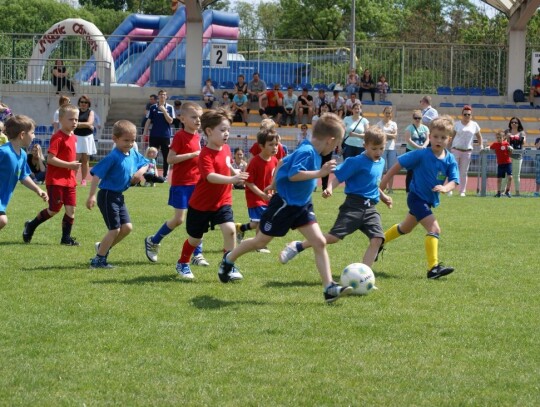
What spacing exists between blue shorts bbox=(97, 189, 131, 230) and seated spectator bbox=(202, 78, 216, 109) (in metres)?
20.1

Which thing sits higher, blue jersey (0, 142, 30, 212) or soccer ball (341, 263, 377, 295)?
blue jersey (0, 142, 30, 212)

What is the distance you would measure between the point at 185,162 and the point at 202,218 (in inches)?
50.0

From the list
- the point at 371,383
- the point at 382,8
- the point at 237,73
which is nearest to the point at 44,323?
the point at 371,383

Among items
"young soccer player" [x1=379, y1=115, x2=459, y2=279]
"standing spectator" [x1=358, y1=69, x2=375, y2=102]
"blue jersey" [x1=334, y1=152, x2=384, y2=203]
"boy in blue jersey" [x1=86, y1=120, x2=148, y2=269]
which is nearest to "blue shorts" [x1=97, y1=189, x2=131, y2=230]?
"boy in blue jersey" [x1=86, y1=120, x2=148, y2=269]

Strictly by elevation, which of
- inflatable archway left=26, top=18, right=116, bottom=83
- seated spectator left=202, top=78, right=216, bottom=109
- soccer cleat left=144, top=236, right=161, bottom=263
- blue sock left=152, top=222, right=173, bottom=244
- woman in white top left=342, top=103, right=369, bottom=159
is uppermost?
inflatable archway left=26, top=18, right=116, bottom=83

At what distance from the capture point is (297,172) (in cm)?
768

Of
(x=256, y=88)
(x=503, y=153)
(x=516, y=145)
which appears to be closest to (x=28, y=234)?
(x=503, y=153)

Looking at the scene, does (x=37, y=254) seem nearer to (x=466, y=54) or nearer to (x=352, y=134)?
(x=352, y=134)

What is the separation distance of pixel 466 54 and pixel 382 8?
40276mm

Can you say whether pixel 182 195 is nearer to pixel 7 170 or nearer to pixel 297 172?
pixel 7 170

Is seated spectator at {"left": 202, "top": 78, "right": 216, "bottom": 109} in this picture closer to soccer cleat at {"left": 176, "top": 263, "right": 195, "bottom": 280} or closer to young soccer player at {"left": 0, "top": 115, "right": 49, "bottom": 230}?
young soccer player at {"left": 0, "top": 115, "right": 49, "bottom": 230}

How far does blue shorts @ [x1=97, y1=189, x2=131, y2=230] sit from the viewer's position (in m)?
9.55

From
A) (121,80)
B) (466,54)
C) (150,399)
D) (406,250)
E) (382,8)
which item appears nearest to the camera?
(150,399)

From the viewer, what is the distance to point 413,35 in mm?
63062
